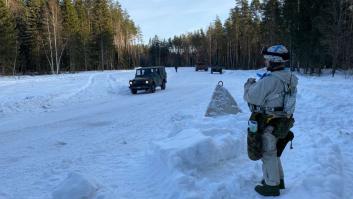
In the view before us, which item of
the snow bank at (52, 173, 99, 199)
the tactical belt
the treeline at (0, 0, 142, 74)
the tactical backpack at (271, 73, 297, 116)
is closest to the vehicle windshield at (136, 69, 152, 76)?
the snow bank at (52, 173, 99, 199)

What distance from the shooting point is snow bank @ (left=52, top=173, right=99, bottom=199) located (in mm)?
5422

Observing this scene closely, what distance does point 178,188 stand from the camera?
215 inches

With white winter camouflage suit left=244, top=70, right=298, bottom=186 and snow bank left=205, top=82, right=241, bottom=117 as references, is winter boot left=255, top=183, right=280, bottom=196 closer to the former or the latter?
white winter camouflage suit left=244, top=70, right=298, bottom=186

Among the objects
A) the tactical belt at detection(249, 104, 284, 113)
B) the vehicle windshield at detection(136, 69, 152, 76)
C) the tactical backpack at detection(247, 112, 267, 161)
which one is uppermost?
the vehicle windshield at detection(136, 69, 152, 76)

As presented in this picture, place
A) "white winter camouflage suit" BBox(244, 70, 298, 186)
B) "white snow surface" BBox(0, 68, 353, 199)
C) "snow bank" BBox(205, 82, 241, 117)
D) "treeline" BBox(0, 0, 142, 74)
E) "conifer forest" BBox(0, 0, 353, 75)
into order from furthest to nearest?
"treeline" BBox(0, 0, 142, 74)
"conifer forest" BBox(0, 0, 353, 75)
"snow bank" BBox(205, 82, 241, 117)
"white snow surface" BBox(0, 68, 353, 199)
"white winter camouflage suit" BBox(244, 70, 298, 186)

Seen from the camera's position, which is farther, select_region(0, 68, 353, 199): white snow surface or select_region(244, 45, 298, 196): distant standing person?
select_region(0, 68, 353, 199): white snow surface

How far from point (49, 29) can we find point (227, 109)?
5665cm

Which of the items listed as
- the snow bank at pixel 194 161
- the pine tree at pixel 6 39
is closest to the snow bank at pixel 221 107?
the snow bank at pixel 194 161

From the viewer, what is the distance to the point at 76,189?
546 centimetres

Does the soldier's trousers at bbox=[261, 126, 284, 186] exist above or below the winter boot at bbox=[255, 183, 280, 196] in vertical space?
above

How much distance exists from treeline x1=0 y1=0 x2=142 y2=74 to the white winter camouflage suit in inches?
2277

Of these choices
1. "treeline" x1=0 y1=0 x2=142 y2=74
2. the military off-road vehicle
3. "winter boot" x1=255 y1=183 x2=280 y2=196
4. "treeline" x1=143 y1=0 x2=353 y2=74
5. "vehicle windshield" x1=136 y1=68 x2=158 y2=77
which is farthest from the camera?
"treeline" x1=0 y1=0 x2=142 y2=74

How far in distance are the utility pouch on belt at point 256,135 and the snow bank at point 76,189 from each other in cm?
228

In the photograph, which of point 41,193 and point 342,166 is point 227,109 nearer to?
point 342,166
